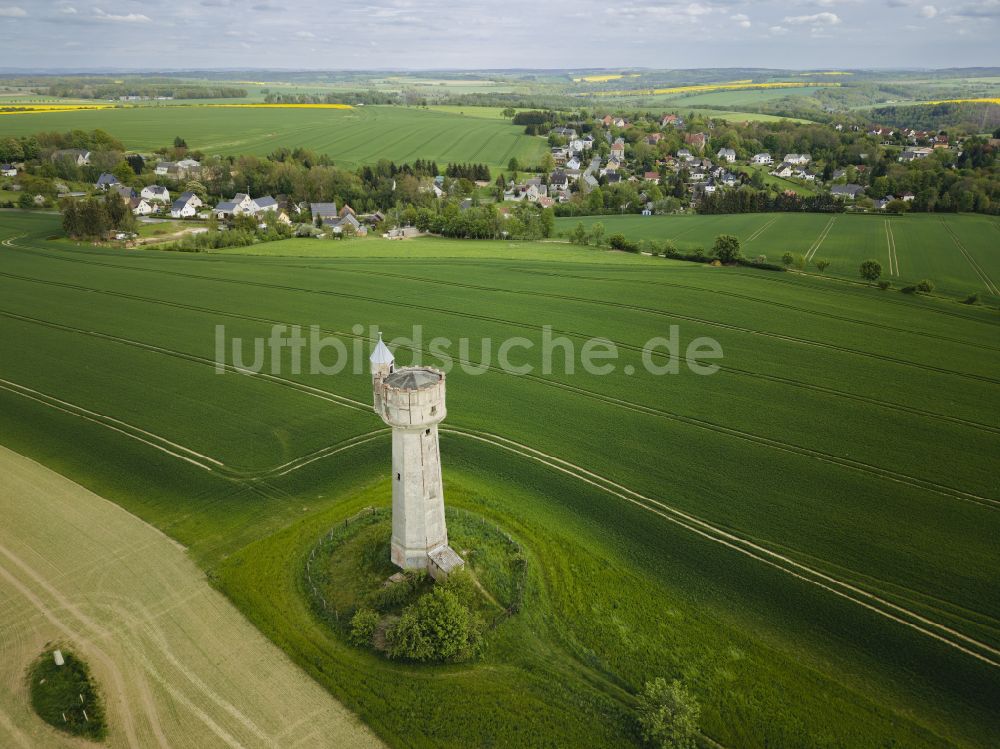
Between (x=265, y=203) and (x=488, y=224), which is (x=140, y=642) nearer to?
(x=488, y=224)

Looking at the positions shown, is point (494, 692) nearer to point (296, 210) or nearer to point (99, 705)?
point (99, 705)

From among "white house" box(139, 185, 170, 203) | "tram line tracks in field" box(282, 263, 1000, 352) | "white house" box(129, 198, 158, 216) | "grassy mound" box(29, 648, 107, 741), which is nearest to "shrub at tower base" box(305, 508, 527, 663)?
"grassy mound" box(29, 648, 107, 741)

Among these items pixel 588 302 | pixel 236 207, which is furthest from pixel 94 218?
pixel 588 302

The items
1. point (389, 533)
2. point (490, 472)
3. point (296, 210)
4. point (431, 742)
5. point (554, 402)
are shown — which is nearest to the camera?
point (431, 742)

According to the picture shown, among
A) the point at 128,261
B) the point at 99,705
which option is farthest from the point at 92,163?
the point at 99,705

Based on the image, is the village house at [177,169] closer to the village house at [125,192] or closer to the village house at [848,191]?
the village house at [125,192]

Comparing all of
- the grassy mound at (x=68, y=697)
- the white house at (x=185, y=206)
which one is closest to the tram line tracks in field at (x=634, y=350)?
the grassy mound at (x=68, y=697)
